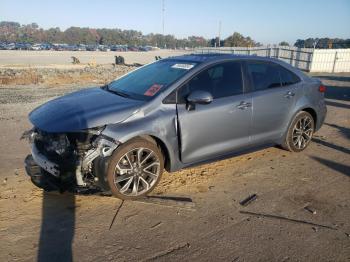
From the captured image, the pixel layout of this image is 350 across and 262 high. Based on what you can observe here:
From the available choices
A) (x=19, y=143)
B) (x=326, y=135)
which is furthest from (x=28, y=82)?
(x=326, y=135)

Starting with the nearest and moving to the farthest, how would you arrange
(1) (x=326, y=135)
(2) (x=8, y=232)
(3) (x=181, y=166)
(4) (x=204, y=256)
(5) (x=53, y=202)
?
(4) (x=204, y=256)
(2) (x=8, y=232)
(5) (x=53, y=202)
(3) (x=181, y=166)
(1) (x=326, y=135)

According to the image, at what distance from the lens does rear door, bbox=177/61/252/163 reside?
15.1ft

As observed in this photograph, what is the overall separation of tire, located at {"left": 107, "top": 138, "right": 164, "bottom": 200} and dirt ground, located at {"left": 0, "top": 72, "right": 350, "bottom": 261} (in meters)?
0.17

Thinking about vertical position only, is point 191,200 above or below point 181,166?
below

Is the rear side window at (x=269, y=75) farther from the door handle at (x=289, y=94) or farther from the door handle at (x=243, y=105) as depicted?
the door handle at (x=243, y=105)

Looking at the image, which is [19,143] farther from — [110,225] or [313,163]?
[313,163]

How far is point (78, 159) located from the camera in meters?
3.97

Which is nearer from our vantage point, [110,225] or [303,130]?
[110,225]

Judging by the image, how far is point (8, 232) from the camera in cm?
363

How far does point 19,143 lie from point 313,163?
17.4ft

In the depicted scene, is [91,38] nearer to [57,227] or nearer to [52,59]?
[52,59]

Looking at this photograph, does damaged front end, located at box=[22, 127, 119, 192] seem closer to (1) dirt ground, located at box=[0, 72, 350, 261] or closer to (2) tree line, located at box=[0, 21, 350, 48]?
(1) dirt ground, located at box=[0, 72, 350, 261]

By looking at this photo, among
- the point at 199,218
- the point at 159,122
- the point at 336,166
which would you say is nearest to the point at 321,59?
the point at 336,166

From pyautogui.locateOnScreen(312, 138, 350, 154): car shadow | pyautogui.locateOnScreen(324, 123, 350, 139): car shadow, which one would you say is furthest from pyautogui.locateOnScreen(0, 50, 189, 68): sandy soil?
pyautogui.locateOnScreen(312, 138, 350, 154): car shadow
